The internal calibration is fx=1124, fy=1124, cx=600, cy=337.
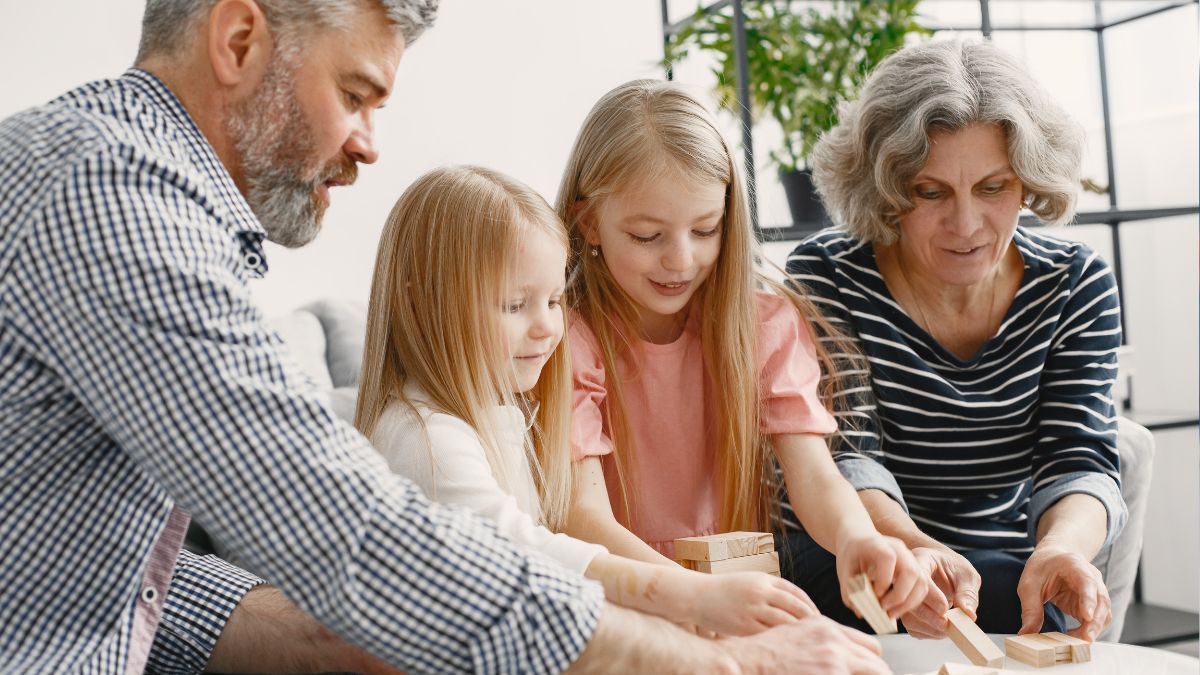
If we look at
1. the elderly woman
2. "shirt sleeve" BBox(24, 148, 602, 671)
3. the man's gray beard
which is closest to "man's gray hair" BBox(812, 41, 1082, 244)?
the elderly woman

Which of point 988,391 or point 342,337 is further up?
point 342,337

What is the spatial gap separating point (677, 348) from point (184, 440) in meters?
0.85

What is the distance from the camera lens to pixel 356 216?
2312 millimetres

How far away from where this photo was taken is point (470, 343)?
127 cm

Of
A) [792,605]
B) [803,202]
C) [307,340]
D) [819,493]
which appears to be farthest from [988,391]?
[307,340]

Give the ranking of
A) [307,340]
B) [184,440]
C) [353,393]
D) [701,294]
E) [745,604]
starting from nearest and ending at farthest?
[184,440] → [745,604] → [701,294] → [353,393] → [307,340]

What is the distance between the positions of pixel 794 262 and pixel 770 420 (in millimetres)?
324

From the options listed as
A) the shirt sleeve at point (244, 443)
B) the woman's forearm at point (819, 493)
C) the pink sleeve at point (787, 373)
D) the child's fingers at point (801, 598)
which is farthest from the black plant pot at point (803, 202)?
the shirt sleeve at point (244, 443)

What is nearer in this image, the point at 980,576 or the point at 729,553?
the point at 729,553

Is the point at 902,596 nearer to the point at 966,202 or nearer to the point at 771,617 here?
the point at 771,617

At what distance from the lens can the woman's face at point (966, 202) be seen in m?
1.47

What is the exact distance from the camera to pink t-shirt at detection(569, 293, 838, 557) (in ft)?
4.79

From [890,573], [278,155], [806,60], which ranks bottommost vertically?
[890,573]

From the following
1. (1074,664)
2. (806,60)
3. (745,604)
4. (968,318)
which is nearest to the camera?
(745,604)
